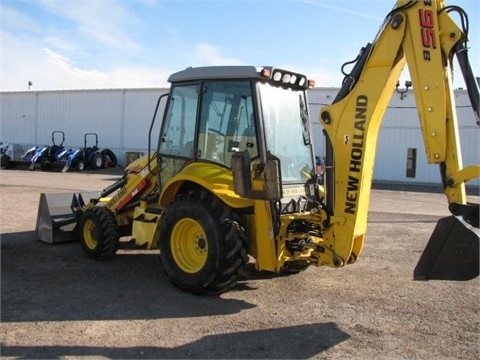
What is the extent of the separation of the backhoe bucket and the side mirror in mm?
3912

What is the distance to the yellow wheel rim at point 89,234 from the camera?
726cm

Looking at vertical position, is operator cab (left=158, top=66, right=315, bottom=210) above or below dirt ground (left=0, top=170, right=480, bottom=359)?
above

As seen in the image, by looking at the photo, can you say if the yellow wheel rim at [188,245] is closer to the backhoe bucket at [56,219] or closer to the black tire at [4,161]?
the backhoe bucket at [56,219]

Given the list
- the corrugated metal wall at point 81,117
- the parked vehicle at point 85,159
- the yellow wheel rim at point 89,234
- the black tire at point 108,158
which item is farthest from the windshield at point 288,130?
the corrugated metal wall at point 81,117

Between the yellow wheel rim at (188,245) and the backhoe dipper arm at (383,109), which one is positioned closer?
the backhoe dipper arm at (383,109)

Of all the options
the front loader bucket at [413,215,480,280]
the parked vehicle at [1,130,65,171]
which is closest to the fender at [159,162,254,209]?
the front loader bucket at [413,215,480,280]

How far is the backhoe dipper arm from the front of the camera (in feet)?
14.9

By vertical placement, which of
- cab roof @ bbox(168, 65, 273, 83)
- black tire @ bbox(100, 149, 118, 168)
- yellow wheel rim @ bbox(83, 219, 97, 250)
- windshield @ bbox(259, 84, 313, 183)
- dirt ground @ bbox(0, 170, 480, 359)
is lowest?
dirt ground @ bbox(0, 170, 480, 359)

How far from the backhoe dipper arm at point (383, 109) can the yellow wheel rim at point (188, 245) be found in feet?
4.50

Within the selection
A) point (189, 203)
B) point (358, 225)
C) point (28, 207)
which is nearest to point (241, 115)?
point (189, 203)

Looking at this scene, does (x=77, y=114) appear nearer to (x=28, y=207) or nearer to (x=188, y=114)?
(x=28, y=207)

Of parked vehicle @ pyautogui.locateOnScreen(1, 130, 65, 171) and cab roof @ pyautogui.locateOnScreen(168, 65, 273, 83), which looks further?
parked vehicle @ pyautogui.locateOnScreen(1, 130, 65, 171)

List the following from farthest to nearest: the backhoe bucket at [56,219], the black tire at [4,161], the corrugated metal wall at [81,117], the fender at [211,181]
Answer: the corrugated metal wall at [81,117] → the black tire at [4,161] → the backhoe bucket at [56,219] → the fender at [211,181]

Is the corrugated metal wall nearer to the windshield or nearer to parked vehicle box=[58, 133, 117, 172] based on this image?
parked vehicle box=[58, 133, 117, 172]
